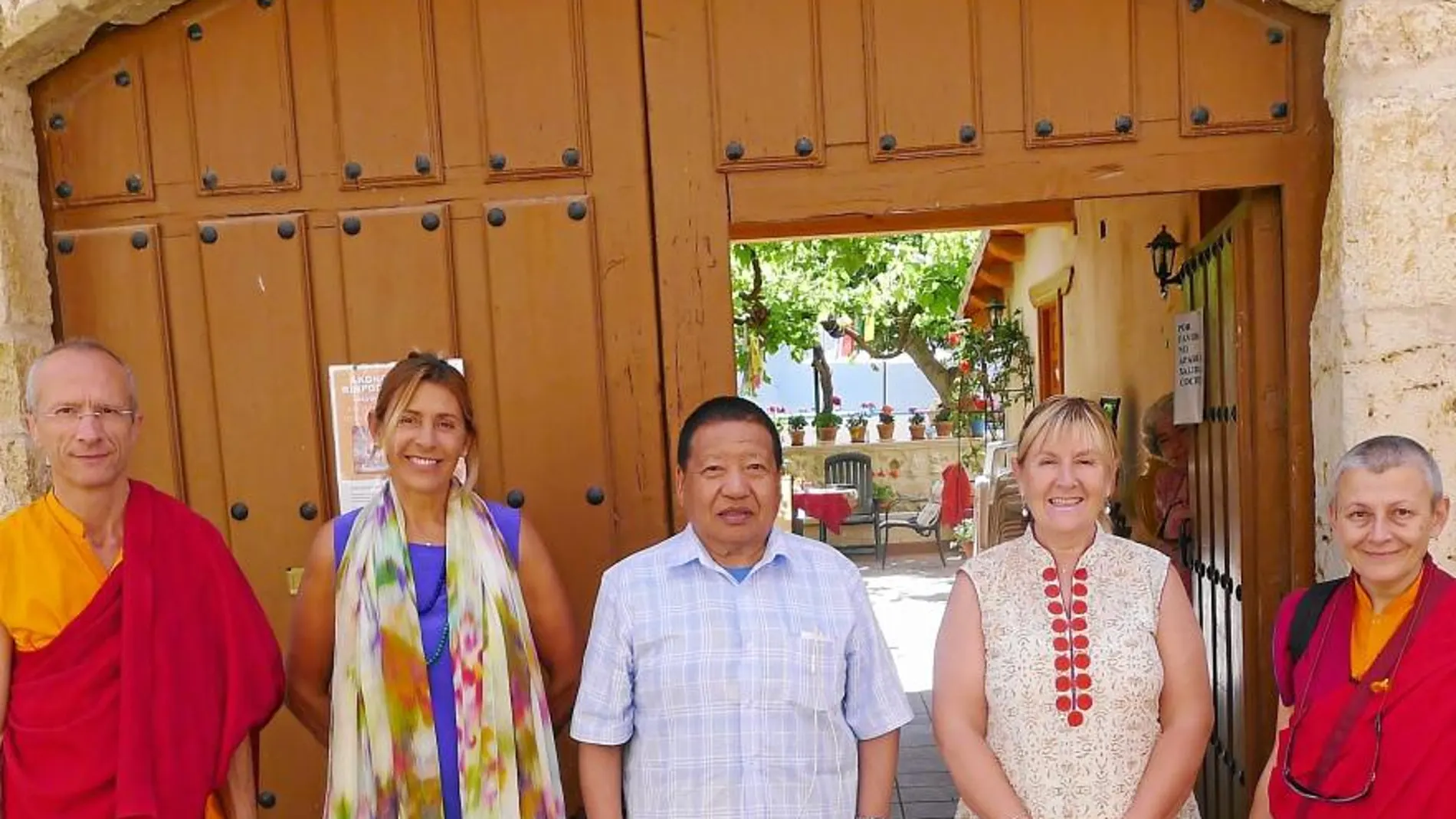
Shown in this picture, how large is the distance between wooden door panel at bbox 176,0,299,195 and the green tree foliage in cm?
1047

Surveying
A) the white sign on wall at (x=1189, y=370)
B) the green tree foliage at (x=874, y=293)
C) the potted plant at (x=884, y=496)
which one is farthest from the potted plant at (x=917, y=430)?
the white sign on wall at (x=1189, y=370)

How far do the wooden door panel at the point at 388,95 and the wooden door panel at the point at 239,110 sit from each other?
154mm

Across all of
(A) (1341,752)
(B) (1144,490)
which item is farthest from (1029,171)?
(B) (1144,490)

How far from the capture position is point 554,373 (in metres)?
2.59

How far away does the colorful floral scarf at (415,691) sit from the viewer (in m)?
2.03

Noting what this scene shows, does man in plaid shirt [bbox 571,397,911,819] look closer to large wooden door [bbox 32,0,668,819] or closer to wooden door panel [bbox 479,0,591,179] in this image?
large wooden door [bbox 32,0,668,819]

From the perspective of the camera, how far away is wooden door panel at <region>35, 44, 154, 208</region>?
2.59 m

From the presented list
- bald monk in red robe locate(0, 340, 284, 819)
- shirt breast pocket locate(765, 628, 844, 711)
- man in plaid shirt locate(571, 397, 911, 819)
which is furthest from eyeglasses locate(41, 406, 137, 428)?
shirt breast pocket locate(765, 628, 844, 711)

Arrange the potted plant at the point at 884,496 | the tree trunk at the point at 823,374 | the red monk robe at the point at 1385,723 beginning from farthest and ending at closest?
1. the tree trunk at the point at 823,374
2. the potted plant at the point at 884,496
3. the red monk robe at the point at 1385,723

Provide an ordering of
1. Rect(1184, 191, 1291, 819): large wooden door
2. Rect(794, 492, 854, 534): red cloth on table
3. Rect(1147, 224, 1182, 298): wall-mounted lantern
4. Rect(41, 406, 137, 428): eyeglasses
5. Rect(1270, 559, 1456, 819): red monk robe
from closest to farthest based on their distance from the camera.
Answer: Rect(1270, 559, 1456, 819): red monk robe → Rect(41, 406, 137, 428): eyeglasses → Rect(1184, 191, 1291, 819): large wooden door → Rect(1147, 224, 1182, 298): wall-mounted lantern → Rect(794, 492, 854, 534): red cloth on table

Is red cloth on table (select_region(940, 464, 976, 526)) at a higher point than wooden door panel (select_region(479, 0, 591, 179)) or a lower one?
lower

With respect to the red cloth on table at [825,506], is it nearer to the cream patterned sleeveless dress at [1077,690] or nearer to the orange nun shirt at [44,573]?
the cream patterned sleeveless dress at [1077,690]

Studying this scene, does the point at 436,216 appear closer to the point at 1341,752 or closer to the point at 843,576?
the point at 843,576

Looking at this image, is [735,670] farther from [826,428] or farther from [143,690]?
[826,428]
